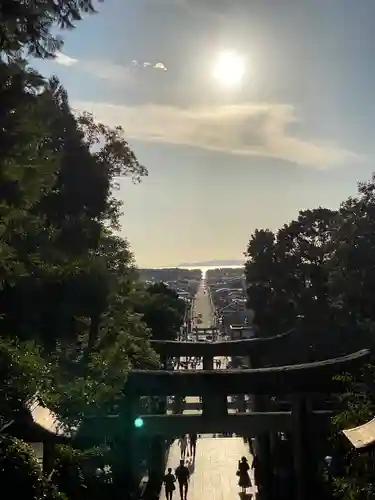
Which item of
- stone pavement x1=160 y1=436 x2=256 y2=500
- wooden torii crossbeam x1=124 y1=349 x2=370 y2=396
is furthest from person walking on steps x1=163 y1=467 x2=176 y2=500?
wooden torii crossbeam x1=124 y1=349 x2=370 y2=396

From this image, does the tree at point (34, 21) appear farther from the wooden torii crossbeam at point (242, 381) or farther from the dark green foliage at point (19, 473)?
the wooden torii crossbeam at point (242, 381)

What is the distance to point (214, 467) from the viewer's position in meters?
21.9

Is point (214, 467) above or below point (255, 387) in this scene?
below

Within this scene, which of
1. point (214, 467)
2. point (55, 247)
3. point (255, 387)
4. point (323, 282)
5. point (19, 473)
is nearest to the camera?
point (19, 473)

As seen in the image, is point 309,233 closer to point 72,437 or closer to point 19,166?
point 72,437

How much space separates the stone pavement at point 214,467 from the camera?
58.8 ft

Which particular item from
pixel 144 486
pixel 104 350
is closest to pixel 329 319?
pixel 144 486

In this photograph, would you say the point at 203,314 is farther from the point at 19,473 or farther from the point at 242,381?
the point at 19,473

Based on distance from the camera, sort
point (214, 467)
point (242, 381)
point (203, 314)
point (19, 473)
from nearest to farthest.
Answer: point (19, 473) < point (242, 381) < point (214, 467) < point (203, 314)

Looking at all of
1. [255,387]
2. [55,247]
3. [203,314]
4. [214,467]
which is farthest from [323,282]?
[203,314]

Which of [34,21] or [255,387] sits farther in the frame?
[255,387]

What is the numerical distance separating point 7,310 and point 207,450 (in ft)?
55.8

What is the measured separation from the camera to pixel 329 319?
83.3ft

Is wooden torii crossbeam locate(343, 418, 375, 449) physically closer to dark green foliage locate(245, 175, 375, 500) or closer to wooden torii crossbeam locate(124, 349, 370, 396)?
dark green foliage locate(245, 175, 375, 500)
